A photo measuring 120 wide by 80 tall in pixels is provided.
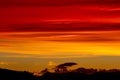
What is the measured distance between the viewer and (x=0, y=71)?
6073 inches

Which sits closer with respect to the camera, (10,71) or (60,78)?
(10,71)

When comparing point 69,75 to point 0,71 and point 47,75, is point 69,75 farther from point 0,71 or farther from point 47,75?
point 0,71

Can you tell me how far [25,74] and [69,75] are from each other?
4192 cm

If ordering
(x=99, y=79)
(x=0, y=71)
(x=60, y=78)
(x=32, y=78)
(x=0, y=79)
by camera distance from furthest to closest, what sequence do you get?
1. (x=60, y=78)
2. (x=99, y=79)
3. (x=32, y=78)
4. (x=0, y=71)
5. (x=0, y=79)

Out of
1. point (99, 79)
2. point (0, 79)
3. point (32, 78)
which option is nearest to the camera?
point (0, 79)

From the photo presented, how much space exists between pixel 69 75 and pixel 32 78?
36967mm

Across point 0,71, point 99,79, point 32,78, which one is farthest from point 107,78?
point 0,71

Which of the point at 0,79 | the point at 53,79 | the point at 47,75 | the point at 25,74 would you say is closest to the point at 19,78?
the point at 25,74


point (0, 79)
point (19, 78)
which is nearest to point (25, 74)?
point (19, 78)

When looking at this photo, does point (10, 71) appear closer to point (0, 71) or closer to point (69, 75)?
point (0, 71)

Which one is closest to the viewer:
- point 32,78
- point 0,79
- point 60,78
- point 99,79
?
point 0,79

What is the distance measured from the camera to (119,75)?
16938cm

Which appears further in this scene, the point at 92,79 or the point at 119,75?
the point at 92,79

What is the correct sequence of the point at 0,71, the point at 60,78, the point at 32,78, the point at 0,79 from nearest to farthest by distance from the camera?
the point at 0,79 < the point at 0,71 < the point at 32,78 < the point at 60,78
